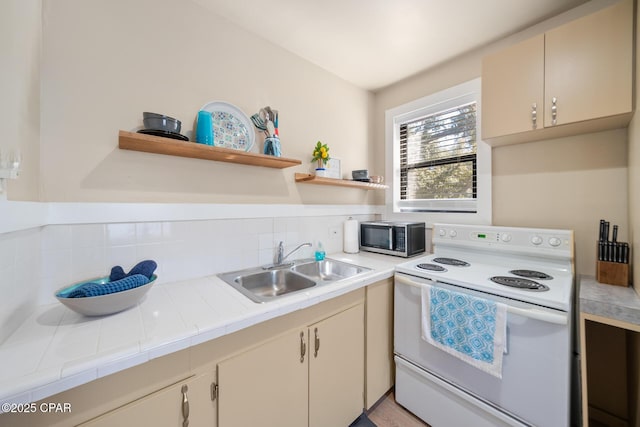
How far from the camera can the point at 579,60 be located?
4.20ft

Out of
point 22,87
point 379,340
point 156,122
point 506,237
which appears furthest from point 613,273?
point 22,87

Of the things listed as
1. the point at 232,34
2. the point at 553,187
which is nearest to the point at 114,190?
the point at 232,34

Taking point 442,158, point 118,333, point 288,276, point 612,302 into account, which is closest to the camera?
point 118,333

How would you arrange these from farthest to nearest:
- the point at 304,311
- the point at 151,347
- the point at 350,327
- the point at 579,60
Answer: the point at 350,327, the point at 579,60, the point at 304,311, the point at 151,347

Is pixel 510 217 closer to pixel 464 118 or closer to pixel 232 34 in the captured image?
pixel 464 118

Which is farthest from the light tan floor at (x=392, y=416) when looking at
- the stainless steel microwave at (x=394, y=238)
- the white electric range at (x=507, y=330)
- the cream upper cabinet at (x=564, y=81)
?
the cream upper cabinet at (x=564, y=81)

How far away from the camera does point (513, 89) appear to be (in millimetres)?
1499

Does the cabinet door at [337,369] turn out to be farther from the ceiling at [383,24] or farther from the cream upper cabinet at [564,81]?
the ceiling at [383,24]

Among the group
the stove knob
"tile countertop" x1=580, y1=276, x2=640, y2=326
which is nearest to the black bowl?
"tile countertop" x1=580, y1=276, x2=640, y2=326

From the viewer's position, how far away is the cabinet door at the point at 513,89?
1411mm

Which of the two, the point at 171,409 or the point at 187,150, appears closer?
the point at 171,409

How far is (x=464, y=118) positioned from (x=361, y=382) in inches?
85.8

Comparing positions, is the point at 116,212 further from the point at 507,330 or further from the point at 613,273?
the point at 613,273

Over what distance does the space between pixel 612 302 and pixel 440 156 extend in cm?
150
